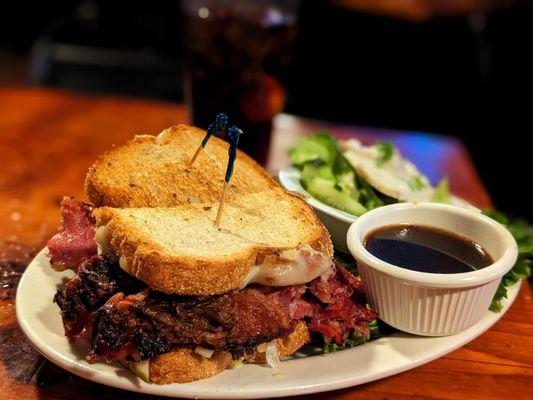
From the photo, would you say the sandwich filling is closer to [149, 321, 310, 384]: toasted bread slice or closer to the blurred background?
[149, 321, 310, 384]: toasted bread slice

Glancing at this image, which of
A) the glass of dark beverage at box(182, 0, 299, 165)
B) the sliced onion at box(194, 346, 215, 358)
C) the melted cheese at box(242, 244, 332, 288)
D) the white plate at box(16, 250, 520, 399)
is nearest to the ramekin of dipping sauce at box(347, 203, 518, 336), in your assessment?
the white plate at box(16, 250, 520, 399)

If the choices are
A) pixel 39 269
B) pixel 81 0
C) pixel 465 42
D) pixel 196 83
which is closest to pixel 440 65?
pixel 465 42

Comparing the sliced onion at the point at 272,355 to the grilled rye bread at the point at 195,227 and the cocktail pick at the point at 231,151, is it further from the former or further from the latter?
the cocktail pick at the point at 231,151

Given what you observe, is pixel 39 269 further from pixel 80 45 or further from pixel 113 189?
pixel 80 45

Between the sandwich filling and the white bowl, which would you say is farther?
the white bowl

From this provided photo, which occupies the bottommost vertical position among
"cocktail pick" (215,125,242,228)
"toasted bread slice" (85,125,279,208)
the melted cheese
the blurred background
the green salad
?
the blurred background

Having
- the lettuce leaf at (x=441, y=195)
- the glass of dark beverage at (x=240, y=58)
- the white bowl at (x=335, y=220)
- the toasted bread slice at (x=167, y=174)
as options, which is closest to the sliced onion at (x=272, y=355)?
the toasted bread slice at (x=167, y=174)
